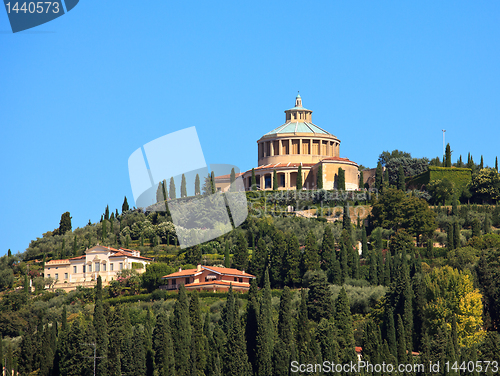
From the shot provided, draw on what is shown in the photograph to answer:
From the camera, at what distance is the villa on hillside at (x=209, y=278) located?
67.6m

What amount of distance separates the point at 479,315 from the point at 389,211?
21663 millimetres

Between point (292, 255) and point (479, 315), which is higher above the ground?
point (292, 255)

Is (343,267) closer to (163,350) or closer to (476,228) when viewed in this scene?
(476,228)

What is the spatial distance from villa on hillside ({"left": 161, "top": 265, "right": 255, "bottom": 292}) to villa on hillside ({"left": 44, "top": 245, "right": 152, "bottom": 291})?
5449 mm

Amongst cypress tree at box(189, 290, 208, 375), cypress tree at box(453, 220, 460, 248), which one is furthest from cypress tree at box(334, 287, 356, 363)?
cypress tree at box(453, 220, 460, 248)

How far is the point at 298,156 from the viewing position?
99.7 metres

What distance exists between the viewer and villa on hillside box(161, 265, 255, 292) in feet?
222

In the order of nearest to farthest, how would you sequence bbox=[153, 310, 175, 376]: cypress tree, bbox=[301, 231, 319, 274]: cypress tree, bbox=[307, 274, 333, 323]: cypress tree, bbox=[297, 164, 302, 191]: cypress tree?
bbox=[153, 310, 175, 376]: cypress tree < bbox=[307, 274, 333, 323]: cypress tree < bbox=[301, 231, 319, 274]: cypress tree < bbox=[297, 164, 302, 191]: cypress tree

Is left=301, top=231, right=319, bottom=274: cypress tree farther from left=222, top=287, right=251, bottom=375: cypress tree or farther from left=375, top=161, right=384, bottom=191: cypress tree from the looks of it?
left=375, top=161, right=384, bottom=191: cypress tree

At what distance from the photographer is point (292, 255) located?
226 ft

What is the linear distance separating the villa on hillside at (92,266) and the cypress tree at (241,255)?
305 inches

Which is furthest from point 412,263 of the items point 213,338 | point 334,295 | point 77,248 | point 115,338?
point 77,248

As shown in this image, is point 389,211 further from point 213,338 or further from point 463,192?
point 213,338

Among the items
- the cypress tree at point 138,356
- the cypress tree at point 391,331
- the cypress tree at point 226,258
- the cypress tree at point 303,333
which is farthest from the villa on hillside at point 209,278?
the cypress tree at point 138,356
